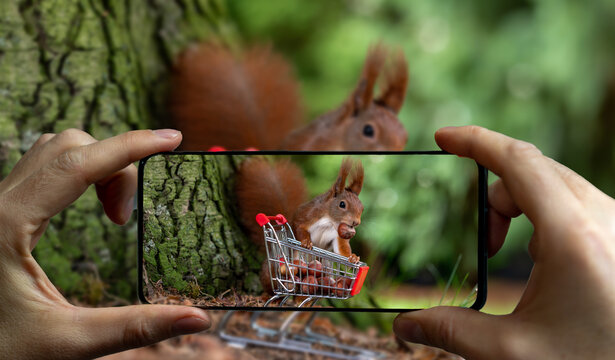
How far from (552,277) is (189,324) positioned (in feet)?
1.29

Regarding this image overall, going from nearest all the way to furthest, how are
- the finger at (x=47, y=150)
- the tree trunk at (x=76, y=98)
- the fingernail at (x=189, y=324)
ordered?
the fingernail at (x=189, y=324) < the finger at (x=47, y=150) < the tree trunk at (x=76, y=98)

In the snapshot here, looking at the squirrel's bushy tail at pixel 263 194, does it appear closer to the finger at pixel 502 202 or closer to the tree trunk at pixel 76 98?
the finger at pixel 502 202

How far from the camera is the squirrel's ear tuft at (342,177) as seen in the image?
62 cm

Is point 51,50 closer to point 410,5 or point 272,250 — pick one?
point 272,250

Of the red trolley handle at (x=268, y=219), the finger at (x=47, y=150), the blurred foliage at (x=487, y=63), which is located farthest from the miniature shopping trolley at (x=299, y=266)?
the blurred foliage at (x=487, y=63)

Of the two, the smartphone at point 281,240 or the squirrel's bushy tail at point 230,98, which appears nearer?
the smartphone at point 281,240

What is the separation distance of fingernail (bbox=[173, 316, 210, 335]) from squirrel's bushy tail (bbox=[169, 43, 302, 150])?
946 millimetres

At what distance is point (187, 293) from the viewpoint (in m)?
0.64

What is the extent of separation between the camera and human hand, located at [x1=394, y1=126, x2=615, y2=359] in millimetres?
498

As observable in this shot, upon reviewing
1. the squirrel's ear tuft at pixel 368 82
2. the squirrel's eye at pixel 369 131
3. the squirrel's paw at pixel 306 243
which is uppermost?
the squirrel's ear tuft at pixel 368 82

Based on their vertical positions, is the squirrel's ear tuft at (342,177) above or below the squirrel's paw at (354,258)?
above

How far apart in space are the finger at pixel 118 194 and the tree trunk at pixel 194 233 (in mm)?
236

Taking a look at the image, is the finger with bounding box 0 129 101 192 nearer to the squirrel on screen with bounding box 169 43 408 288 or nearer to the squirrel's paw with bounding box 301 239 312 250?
the squirrel's paw with bounding box 301 239 312 250

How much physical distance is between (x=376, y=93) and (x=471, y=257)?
107 cm
